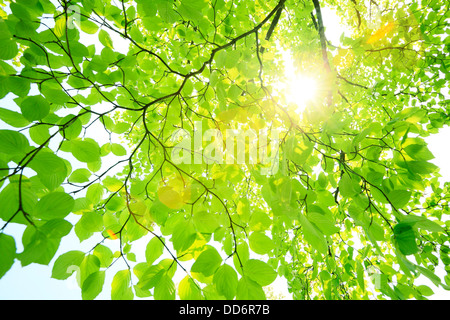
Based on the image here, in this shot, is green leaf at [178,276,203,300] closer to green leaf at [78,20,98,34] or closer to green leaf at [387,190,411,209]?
green leaf at [387,190,411,209]

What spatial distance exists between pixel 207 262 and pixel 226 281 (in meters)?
0.10

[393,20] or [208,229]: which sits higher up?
[393,20]

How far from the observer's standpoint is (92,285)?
0.81 meters

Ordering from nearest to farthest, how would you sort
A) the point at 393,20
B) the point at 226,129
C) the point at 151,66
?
the point at 226,129 < the point at 393,20 < the point at 151,66

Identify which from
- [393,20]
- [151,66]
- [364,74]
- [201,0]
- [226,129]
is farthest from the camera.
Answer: [364,74]

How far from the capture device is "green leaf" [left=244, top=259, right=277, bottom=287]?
733 mm

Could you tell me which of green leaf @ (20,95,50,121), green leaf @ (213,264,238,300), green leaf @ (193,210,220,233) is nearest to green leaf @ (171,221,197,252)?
green leaf @ (193,210,220,233)

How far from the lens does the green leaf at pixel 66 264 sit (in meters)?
0.81

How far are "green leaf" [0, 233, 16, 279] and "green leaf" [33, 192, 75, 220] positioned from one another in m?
0.09

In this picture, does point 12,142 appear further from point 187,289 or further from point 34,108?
point 187,289

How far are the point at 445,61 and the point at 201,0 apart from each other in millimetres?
2588
